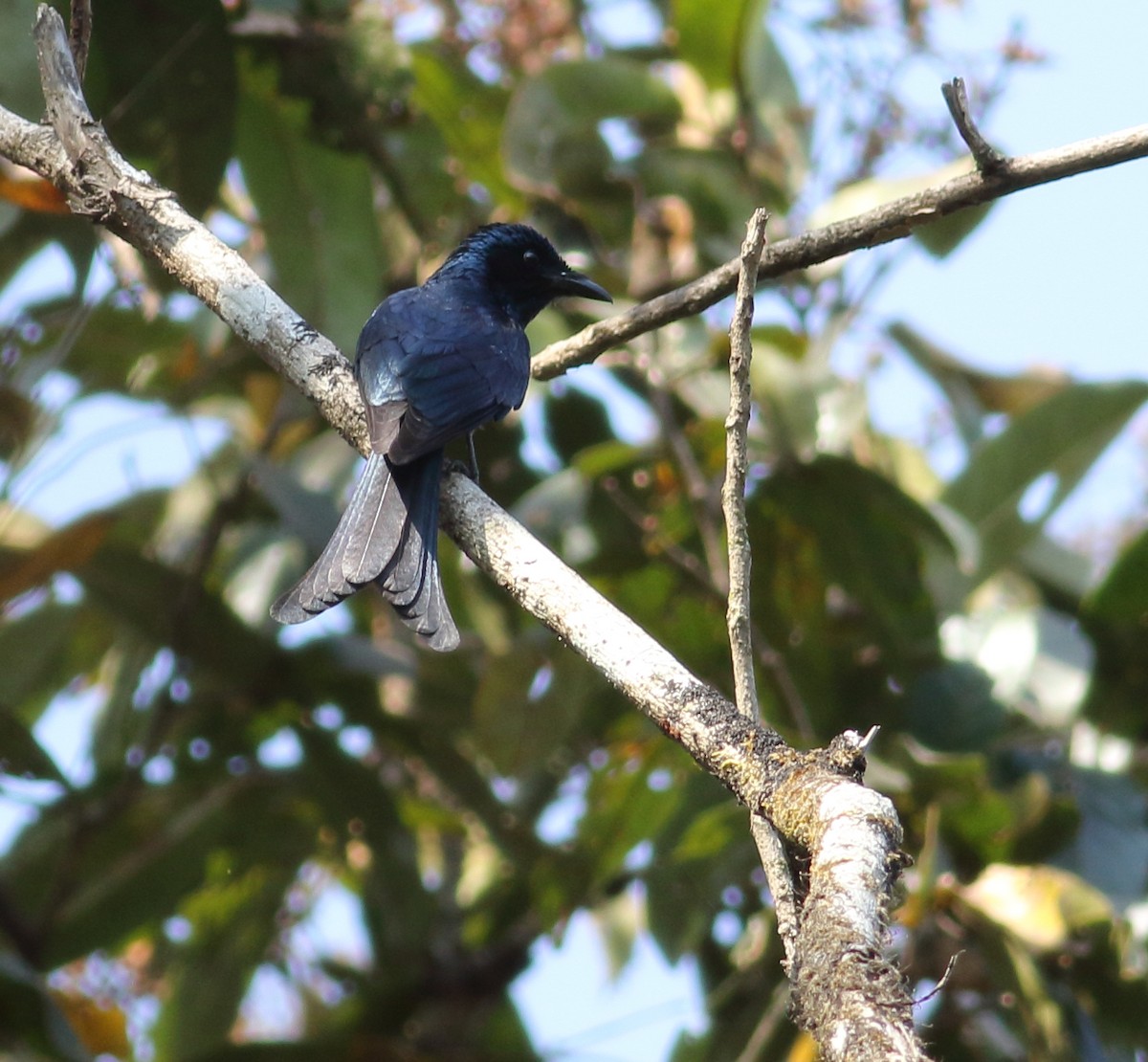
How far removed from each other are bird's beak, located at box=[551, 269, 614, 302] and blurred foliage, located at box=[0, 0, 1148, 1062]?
0.67 ft

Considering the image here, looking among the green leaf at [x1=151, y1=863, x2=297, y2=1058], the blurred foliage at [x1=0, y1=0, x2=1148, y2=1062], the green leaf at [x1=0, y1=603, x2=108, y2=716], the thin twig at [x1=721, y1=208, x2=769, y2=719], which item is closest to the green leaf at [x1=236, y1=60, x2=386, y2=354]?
→ the blurred foliage at [x1=0, y1=0, x2=1148, y2=1062]

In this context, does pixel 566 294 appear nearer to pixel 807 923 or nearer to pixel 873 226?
pixel 873 226

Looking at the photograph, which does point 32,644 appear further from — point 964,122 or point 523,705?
point 964,122

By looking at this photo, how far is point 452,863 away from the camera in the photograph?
5309 millimetres

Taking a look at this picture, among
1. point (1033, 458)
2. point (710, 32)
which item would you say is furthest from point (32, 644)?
point (1033, 458)

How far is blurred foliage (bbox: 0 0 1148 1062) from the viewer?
13.1ft

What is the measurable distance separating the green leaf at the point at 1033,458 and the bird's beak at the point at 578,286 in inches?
48.5

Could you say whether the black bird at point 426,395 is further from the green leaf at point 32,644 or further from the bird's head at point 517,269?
the green leaf at point 32,644

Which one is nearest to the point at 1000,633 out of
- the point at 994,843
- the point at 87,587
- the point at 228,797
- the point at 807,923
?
the point at 994,843

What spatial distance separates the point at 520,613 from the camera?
15.9ft

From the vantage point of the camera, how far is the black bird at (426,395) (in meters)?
2.87

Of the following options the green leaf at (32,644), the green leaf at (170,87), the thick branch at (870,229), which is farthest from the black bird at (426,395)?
the green leaf at (32,644)

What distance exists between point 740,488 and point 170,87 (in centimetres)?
263

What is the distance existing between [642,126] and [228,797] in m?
2.72
